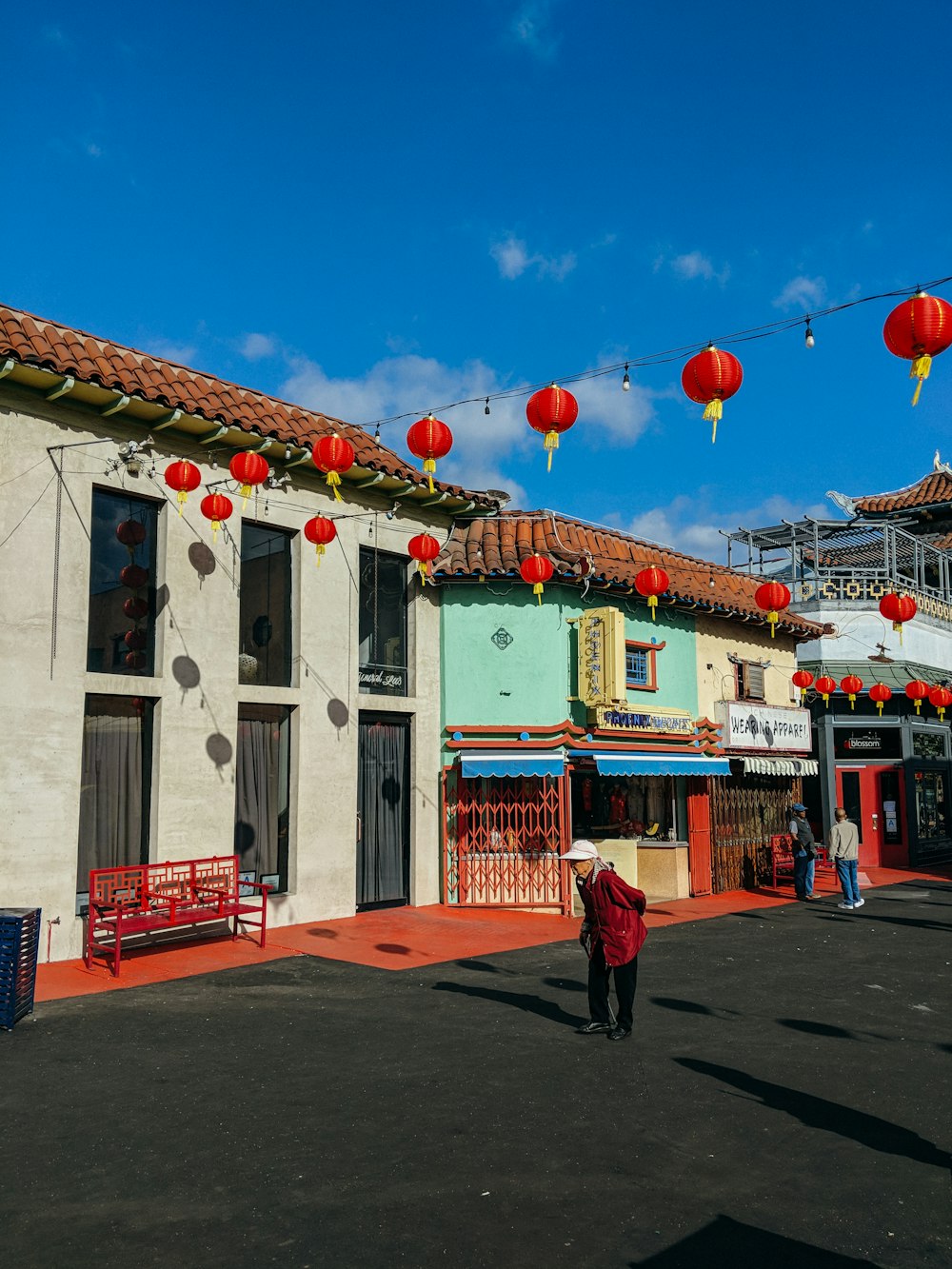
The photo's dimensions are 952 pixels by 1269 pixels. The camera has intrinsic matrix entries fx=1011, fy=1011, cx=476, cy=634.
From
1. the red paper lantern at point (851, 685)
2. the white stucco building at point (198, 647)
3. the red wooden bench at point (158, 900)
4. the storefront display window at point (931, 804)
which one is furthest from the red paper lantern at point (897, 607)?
the red wooden bench at point (158, 900)

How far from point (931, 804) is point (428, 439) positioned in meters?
20.9

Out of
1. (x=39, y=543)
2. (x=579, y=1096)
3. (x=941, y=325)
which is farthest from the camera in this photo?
(x=39, y=543)

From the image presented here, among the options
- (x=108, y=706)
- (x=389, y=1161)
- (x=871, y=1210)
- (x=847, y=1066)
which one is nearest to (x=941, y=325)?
(x=847, y=1066)

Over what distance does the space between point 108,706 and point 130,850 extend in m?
1.90

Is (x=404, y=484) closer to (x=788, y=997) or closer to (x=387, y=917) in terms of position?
(x=387, y=917)

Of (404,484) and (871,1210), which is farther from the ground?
(404,484)

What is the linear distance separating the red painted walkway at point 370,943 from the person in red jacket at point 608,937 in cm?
396

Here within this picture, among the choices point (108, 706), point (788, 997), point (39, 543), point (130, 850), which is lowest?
point (788, 997)

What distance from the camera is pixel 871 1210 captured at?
528cm

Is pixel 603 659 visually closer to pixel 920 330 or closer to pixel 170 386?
pixel 170 386

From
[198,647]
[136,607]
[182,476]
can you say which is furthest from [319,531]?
[136,607]

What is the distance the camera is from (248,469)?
1311cm

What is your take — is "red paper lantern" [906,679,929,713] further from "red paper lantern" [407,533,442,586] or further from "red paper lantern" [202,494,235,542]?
"red paper lantern" [202,494,235,542]

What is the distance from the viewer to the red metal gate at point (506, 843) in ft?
56.3
